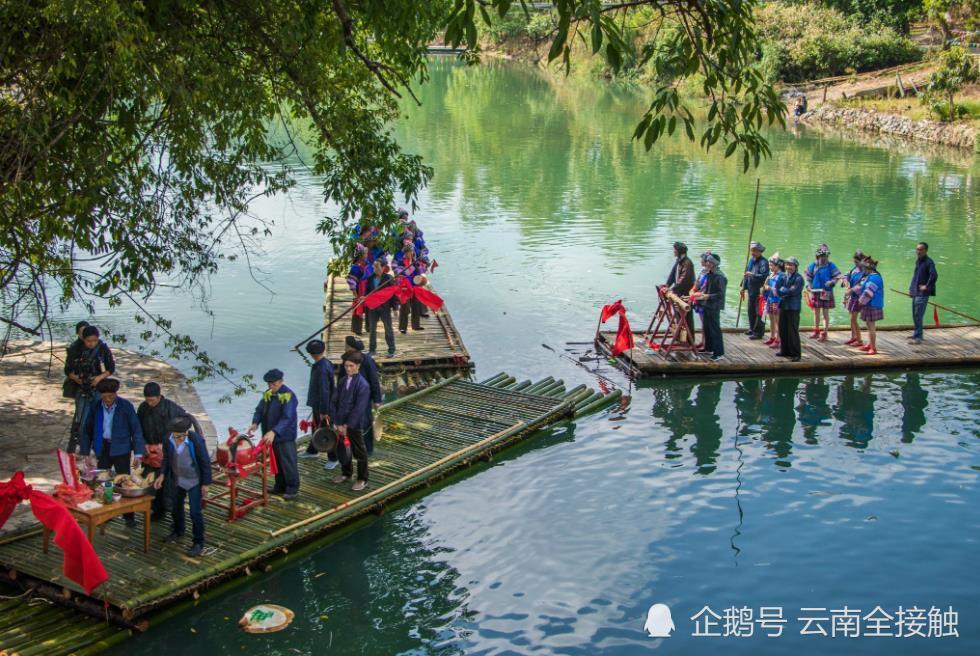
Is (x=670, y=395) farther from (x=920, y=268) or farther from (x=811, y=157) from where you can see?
(x=811, y=157)

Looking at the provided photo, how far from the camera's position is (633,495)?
12727 millimetres

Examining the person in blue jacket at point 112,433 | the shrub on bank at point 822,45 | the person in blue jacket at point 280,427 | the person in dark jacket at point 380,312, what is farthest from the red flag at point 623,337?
the shrub on bank at point 822,45

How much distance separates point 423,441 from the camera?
1343 centimetres

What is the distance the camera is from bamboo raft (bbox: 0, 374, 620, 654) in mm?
9281

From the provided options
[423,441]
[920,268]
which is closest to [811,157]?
[920,268]

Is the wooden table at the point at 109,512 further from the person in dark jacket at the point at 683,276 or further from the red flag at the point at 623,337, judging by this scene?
the person in dark jacket at the point at 683,276

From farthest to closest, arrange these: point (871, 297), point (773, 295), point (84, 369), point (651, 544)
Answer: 1. point (773, 295)
2. point (871, 297)
3. point (84, 369)
4. point (651, 544)

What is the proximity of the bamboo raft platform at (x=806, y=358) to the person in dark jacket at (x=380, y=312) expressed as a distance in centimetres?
357

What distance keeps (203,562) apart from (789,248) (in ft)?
59.9

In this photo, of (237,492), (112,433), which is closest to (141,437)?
(112,433)

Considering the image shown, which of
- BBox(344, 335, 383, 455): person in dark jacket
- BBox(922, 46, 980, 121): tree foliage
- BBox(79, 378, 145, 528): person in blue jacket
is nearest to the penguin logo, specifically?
BBox(344, 335, 383, 455): person in dark jacket

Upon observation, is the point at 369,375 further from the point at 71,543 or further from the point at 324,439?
the point at 71,543

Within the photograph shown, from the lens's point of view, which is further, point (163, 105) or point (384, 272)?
point (384, 272)

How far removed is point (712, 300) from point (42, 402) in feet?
31.6
